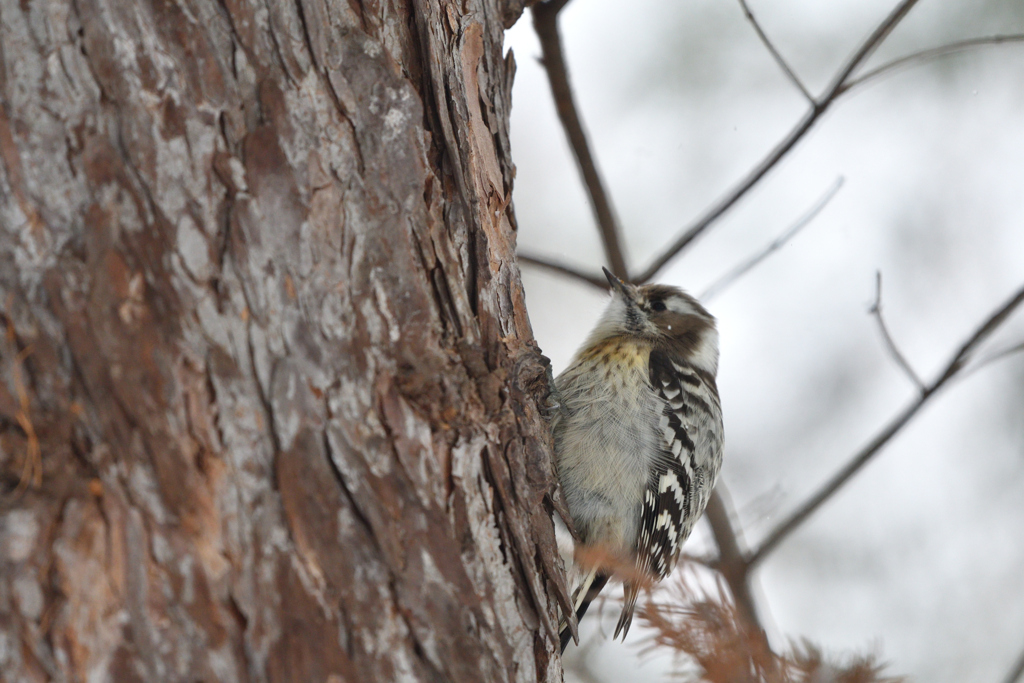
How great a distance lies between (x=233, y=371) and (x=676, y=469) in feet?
7.26

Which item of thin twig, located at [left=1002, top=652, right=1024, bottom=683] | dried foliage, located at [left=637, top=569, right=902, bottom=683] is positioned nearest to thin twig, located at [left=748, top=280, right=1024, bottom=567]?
thin twig, located at [left=1002, top=652, right=1024, bottom=683]

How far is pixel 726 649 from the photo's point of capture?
4.90ft

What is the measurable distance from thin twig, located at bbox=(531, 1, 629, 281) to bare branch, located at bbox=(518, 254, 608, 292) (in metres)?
0.21

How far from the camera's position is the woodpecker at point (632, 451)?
2.99 meters

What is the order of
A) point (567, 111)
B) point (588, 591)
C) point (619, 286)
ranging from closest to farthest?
point (567, 111) < point (588, 591) < point (619, 286)

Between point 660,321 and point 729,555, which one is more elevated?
point 660,321

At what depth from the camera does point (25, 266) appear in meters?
1.30

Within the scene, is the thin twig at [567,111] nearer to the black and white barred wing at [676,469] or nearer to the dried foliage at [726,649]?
the black and white barred wing at [676,469]

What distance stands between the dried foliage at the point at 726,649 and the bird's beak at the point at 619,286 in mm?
2067

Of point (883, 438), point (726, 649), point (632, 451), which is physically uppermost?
point (883, 438)

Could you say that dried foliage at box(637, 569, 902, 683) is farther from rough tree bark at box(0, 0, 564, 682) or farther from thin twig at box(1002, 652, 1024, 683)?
thin twig at box(1002, 652, 1024, 683)

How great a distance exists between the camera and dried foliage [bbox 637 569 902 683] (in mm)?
1417

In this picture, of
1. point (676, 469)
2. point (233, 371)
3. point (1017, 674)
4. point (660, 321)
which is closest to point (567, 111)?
point (660, 321)

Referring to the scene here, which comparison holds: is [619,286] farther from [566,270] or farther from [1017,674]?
[1017,674]
